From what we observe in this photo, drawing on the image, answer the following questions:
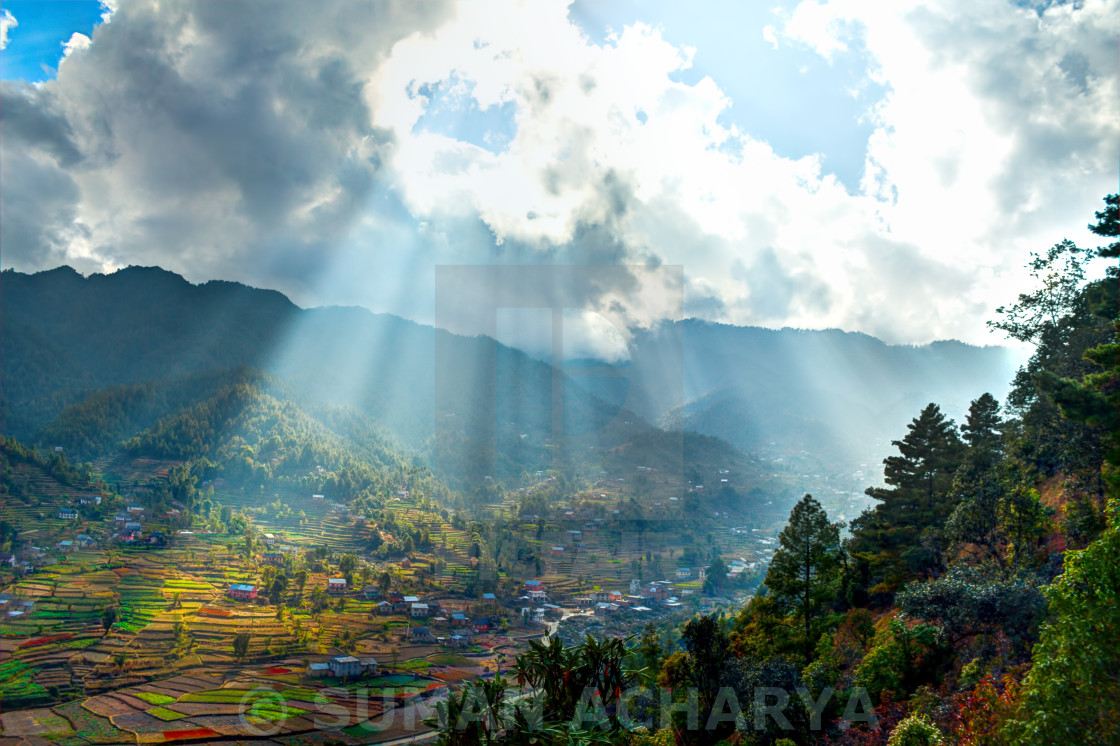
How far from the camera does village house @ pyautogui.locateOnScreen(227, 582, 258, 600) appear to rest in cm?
5028

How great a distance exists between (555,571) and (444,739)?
57508 mm

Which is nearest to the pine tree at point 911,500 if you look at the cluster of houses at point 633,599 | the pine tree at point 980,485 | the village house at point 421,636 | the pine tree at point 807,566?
the pine tree at point 980,485

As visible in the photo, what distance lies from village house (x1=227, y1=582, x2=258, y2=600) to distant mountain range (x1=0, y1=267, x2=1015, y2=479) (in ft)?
136

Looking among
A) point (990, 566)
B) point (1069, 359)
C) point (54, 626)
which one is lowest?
point (54, 626)

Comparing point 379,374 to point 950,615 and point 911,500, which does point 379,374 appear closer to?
point 911,500

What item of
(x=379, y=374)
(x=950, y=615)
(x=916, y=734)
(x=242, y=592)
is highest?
(x=379, y=374)

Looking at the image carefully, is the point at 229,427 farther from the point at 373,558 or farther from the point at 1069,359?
the point at 1069,359

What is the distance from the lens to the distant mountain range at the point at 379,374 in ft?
316

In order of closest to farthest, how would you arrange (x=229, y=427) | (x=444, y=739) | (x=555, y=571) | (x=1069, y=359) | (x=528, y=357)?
(x=444, y=739)
(x=1069, y=359)
(x=555, y=571)
(x=229, y=427)
(x=528, y=357)

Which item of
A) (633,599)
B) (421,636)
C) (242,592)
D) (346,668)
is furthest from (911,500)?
(242,592)

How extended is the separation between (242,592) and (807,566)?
5208 cm

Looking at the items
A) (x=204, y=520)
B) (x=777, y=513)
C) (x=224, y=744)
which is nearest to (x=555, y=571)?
(x=224, y=744)

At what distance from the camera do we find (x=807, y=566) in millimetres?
16812

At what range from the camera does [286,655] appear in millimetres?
42000
